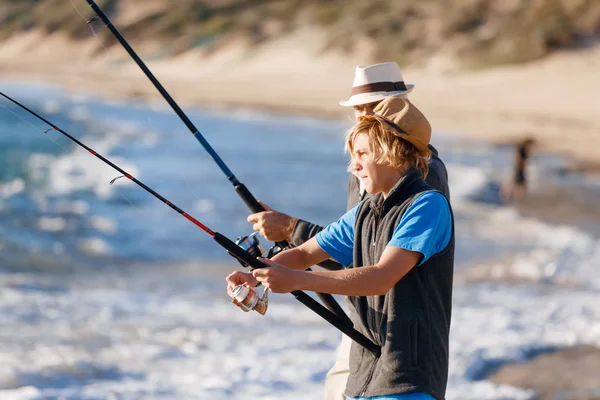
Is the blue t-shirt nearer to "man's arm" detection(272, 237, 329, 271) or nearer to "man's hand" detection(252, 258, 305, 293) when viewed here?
"man's hand" detection(252, 258, 305, 293)

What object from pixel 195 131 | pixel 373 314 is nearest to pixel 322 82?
pixel 195 131

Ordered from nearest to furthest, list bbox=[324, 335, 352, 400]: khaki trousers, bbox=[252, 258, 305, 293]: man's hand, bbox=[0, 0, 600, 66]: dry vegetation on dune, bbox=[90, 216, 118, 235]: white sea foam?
bbox=[252, 258, 305, 293]: man's hand
bbox=[324, 335, 352, 400]: khaki trousers
bbox=[90, 216, 118, 235]: white sea foam
bbox=[0, 0, 600, 66]: dry vegetation on dune

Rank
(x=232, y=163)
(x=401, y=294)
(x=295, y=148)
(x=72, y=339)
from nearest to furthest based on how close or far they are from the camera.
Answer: (x=401, y=294) < (x=72, y=339) < (x=232, y=163) < (x=295, y=148)

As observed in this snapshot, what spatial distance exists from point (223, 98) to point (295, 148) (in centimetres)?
1589

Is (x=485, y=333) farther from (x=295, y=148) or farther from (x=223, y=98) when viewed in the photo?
(x=223, y=98)

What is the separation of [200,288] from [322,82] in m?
30.9

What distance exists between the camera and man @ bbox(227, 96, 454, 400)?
6.59ft

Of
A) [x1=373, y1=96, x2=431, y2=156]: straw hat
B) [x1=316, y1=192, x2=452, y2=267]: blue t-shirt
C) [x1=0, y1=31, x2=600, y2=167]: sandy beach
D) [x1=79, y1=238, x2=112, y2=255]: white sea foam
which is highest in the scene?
[x1=0, y1=31, x2=600, y2=167]: sandy beach

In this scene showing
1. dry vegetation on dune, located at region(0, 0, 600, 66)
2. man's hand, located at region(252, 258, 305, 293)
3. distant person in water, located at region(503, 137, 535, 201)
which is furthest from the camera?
dry vegetation on dune, located at region(0, 0, 600, 66)

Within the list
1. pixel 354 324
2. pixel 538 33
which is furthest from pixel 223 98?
pixel 354 324

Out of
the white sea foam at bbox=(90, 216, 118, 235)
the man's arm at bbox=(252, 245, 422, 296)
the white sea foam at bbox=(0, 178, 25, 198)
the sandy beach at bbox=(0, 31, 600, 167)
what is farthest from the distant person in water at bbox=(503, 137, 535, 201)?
the man's arm at bbox=(252, 245, 422, 296)

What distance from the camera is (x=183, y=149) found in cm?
2008

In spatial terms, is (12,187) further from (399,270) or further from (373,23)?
(373,23)

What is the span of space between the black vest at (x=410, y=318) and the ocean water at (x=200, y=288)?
2.41 metres
